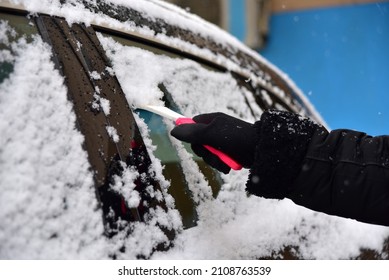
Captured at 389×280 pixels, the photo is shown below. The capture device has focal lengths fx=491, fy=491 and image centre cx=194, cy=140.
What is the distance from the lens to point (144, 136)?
4.97 feet

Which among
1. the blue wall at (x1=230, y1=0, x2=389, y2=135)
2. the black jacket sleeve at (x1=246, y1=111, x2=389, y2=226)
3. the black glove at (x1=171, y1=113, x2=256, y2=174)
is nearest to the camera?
the black jacket sleeve at (x1=246, y1=111, x2=389, y2=226)

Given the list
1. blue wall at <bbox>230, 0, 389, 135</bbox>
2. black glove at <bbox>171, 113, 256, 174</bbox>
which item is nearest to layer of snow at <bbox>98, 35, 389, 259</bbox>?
black glove at <bbox>171, 113, 256, 174</bbox>

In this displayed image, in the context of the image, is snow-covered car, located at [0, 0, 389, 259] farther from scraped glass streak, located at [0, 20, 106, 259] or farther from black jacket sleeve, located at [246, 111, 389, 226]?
black jacket sleeve, located at [246, 111, 389, 226]

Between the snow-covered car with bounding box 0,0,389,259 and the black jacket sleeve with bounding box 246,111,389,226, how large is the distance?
0.87 ft

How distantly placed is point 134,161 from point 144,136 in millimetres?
118

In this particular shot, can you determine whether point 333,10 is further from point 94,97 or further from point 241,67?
point 94,97

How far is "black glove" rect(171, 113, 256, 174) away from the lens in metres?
1.52

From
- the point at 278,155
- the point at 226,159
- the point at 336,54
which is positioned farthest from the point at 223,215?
the point at 336,54

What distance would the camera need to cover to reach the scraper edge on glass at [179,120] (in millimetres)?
1549

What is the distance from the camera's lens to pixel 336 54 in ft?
20.4

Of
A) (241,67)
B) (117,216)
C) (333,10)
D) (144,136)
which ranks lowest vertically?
(117,216)
